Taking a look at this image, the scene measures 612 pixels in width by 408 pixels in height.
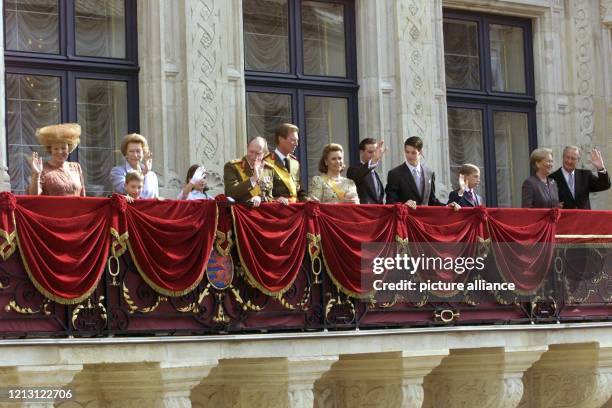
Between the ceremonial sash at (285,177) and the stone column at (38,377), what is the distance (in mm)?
3106

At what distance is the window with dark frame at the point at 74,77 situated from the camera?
16734 millimetres

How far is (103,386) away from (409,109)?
649 centimetres

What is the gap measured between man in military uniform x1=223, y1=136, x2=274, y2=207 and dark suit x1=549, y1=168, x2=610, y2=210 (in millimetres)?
4616

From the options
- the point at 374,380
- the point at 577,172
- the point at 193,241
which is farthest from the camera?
the point at 577,172

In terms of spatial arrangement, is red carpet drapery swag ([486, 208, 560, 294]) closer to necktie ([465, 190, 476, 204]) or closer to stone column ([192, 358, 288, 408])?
necktie ([465, 190, 476, 204])

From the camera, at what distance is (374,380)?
52.0 feet

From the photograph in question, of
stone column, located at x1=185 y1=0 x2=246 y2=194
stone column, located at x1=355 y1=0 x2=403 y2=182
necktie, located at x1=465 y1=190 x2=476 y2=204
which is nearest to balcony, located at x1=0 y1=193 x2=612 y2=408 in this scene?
necktie, located at x1=465 y1=190 x2=476 y2=204

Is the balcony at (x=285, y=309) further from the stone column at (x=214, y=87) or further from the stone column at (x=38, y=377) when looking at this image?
the stone column at (x=214, y=87)

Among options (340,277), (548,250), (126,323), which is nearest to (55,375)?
(126,323)

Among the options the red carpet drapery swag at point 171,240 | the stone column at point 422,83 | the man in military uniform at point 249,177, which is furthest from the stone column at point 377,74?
the red carpet drapery swag at point 171,240

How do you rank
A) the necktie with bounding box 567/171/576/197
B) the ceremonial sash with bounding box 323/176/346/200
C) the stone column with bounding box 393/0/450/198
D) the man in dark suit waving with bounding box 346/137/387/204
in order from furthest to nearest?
the stone column with bounding box 393/0/450/198 < the necktie with bounding box 567/171/576/197 < the man in dark suit waving with bounding box 346/137/387/204 < the ceremonial sash with bounding box 323/176/346/200

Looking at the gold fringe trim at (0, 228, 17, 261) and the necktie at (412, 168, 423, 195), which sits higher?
the necktie at (412, 168, 423, 195)

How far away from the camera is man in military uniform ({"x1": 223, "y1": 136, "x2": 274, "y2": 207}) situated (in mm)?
14727

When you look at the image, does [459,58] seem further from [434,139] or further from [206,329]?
[206,329]
